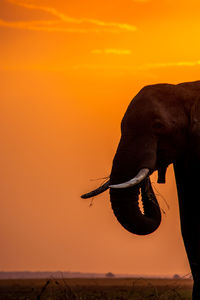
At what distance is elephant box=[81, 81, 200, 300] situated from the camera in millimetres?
20844

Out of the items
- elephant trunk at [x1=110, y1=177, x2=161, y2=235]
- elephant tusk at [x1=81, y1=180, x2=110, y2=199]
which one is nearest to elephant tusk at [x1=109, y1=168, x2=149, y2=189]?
elephant trunk at [x1=110, y1=177, x2=161, y2=235]

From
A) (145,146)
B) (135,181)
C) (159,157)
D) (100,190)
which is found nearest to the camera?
(135,181)

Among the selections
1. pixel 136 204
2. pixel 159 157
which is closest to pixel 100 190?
pixel 136 204

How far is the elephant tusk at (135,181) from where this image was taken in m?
20.5

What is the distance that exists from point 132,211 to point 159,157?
1143 mm

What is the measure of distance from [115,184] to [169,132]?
1.40 metres

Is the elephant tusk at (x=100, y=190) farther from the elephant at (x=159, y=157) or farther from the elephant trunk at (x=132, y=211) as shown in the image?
the elephant trunk at (x=132, y=211)

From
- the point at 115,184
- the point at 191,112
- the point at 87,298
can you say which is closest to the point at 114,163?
the point at 115,184

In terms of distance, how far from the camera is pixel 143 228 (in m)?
21.1

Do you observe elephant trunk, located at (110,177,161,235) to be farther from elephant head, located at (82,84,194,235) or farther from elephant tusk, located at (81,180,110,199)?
elephant tusk, located at (81,180,110,199)

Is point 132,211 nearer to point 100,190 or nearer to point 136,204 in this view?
point 136,204

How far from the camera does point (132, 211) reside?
2097cm

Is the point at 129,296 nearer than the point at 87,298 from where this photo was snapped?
Yes

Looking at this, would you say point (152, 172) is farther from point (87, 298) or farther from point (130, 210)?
point (87, 298)
